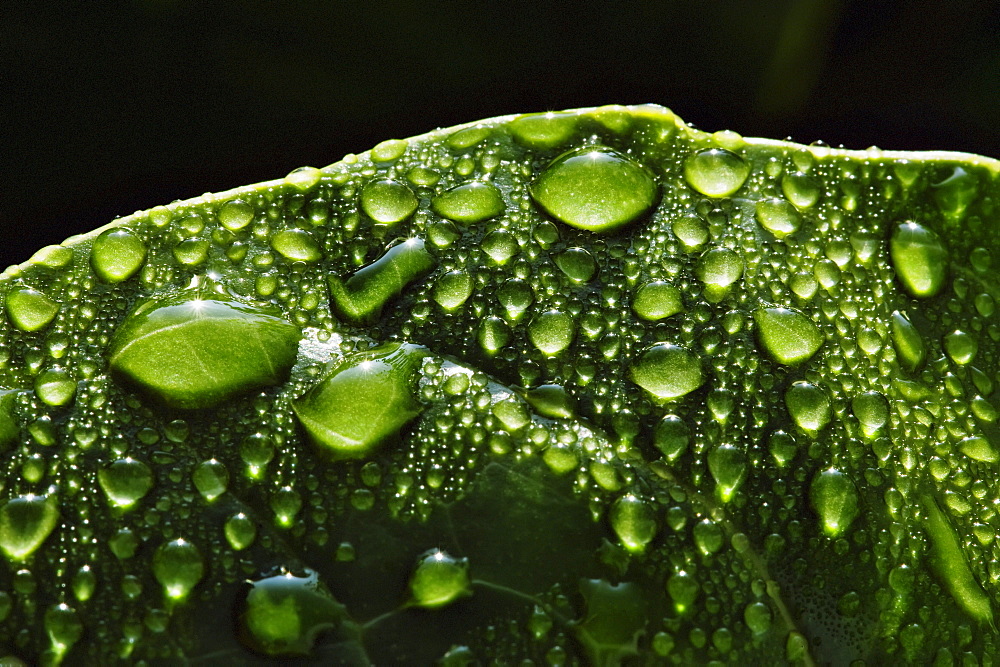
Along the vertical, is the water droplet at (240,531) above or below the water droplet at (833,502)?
below

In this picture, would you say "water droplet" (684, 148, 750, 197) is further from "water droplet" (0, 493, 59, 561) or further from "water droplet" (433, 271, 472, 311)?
"water droplet" (0, 493, 59, 561)

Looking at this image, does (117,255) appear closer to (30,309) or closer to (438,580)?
(30,309)

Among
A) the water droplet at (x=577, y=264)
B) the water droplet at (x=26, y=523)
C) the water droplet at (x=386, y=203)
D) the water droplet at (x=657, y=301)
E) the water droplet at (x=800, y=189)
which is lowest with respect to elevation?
the water droplet at (x=26, y=523)

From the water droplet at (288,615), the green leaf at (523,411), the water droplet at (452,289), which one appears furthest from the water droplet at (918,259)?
the water droplet at (288,615)

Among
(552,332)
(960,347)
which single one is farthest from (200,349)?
(960,347)

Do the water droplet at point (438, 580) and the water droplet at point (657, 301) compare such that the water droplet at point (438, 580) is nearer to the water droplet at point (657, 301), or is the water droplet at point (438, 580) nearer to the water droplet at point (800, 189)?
the water droplet at point (657, 301)

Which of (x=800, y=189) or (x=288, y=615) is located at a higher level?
(x=800, y=189)
